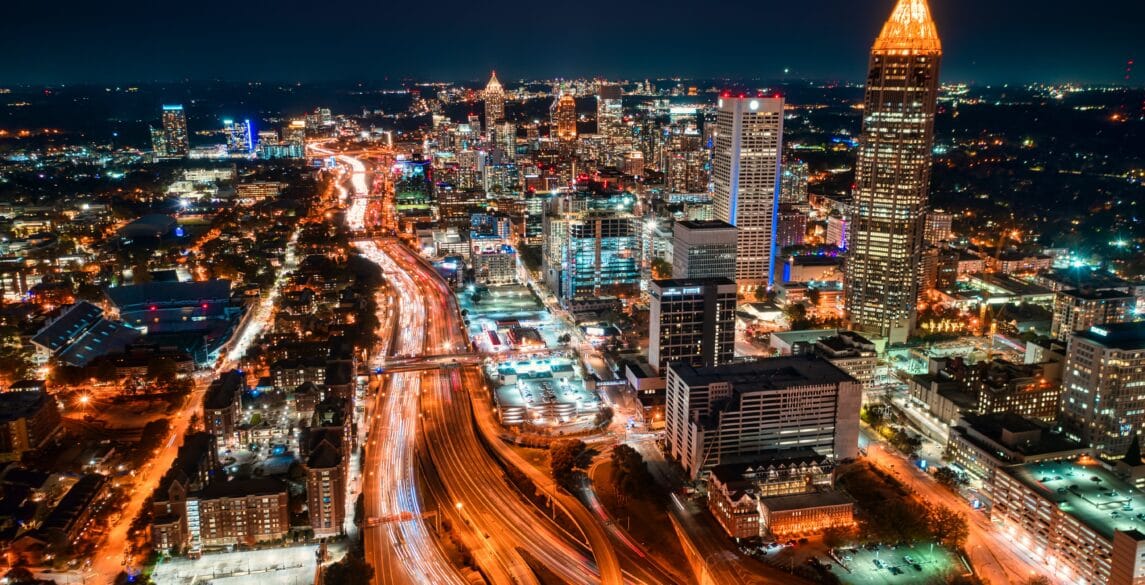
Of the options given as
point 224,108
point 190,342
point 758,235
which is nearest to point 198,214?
point 190,342

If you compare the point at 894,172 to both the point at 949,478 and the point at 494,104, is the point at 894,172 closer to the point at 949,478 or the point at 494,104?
the point at 949,478

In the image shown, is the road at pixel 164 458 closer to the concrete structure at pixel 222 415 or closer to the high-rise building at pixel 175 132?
the concrete structure at pixel 222 415

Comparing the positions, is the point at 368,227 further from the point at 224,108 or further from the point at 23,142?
the point at 224,108

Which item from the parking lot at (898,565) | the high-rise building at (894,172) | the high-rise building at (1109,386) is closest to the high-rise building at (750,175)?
the high-rise building at (894,172)

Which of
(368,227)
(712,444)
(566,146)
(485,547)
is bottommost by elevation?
(485,547)

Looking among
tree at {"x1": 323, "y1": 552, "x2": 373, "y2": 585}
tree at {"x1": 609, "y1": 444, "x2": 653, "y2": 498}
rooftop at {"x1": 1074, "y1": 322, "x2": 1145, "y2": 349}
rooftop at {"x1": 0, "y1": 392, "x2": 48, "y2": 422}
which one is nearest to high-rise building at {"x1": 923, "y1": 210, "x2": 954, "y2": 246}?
rooftop at {"x1": 1074, "y1": 322, "x2": 1145, "y2": 349}

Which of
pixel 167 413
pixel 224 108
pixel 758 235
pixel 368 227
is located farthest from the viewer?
pixel 224 108

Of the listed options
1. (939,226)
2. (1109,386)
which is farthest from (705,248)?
(939,226)

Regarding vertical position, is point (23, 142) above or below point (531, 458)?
above
